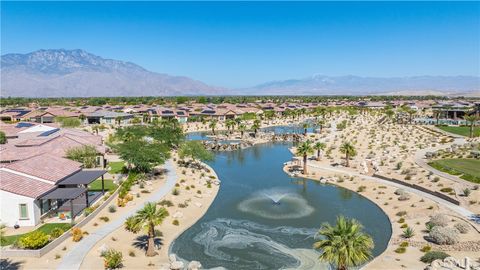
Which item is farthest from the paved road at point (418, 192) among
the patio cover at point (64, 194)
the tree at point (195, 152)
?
the patio cover at point (64, 194)

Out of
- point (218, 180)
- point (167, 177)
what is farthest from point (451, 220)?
point (167, 177)

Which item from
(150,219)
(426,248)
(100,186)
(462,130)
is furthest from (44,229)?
(462,130)

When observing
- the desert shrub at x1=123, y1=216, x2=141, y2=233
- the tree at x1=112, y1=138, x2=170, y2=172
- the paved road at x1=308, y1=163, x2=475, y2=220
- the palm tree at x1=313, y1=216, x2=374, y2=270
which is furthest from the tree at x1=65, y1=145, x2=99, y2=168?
the palm tree at x1=313, y1=216, x2=374, y2=270

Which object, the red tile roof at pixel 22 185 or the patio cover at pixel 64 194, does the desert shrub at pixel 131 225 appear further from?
the red tile roof at pixel 22 185

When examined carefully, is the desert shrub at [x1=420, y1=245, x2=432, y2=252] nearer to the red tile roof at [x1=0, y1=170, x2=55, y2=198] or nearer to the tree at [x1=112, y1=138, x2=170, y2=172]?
the tree at [x1=112, y1=138, x2=170, y2=172]

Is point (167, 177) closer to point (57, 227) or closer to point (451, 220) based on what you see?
point (57, 227)

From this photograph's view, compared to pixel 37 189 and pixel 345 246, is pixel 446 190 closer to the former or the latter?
pixel 345 246
